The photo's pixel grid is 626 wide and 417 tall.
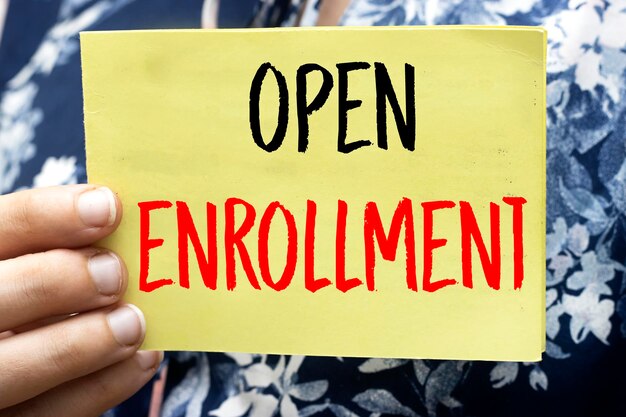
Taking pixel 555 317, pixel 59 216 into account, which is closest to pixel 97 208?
pixel 59 216

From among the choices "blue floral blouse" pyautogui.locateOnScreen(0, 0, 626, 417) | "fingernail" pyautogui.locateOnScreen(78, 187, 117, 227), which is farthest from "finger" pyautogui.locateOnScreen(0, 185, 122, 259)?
"blue floral blouse" pyautogui.locateOnScreen(0, 0, 626, 417)

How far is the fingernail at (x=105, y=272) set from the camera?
327 mm

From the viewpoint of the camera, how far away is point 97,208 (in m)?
0.32

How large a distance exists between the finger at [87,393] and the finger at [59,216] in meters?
0.08

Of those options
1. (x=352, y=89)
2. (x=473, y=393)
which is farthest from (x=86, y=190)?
(x=473, y=393)

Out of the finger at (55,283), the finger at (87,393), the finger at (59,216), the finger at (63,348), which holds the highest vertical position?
the finger at (59,216)

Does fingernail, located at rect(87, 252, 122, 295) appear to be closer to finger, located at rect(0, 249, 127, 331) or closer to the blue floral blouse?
finger, located at rect(0, 249, 127, 331)

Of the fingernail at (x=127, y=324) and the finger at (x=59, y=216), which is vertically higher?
the finger at (x=59, y=216)

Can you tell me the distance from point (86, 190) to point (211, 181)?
63mm

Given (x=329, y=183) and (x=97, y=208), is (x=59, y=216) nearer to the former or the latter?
(x=97, y=208)

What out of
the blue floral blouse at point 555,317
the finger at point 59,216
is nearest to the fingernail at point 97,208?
the finger at point 59,216

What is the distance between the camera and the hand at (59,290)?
323 millimetres

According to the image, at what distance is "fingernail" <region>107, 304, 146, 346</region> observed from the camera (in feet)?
1.09

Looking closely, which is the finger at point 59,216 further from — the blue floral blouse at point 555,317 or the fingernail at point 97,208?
the blue floral blouse at point 555,317
